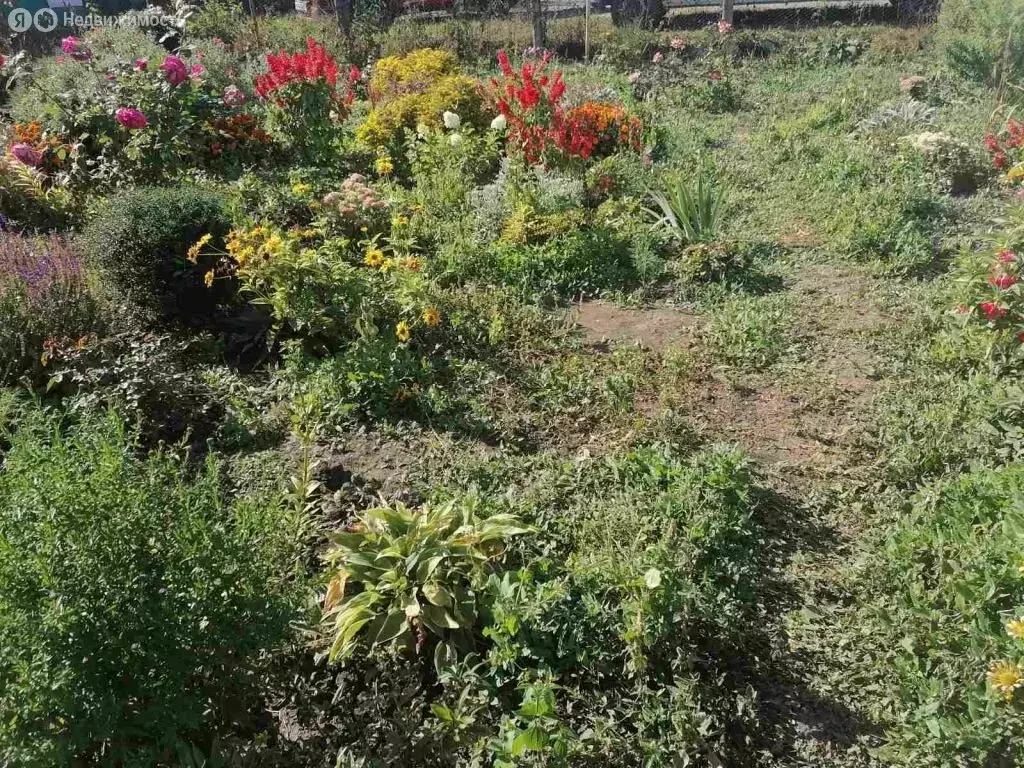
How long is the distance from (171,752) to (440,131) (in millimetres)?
6359

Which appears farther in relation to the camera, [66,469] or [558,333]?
[558,333]

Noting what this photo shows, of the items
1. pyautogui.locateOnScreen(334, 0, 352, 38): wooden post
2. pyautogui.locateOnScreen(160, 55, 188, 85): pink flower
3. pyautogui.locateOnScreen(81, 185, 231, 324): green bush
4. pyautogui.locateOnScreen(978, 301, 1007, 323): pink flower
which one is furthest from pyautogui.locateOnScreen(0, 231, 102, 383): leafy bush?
pyautogui.locateOnScreen(334, 0, 352, 38): wooden post

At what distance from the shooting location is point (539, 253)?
5.40m

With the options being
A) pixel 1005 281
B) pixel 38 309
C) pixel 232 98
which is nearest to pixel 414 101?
pixel 232 98

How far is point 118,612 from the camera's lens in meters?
2.02

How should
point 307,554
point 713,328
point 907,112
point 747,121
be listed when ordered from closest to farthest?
point 307,554 < point 713,328 < point 907,112 < point 747,121

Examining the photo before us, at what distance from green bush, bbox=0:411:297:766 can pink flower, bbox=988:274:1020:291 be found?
3922 millimetres

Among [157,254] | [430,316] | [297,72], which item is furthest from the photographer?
[297,72]

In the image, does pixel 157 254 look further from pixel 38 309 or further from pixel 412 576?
pixel 412 576

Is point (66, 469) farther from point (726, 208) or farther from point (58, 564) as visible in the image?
point (726, 208)

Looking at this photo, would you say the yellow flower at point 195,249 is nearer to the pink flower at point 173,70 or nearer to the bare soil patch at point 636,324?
the bare soil patch at point 636,324

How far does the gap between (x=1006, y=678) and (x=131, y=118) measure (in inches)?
264

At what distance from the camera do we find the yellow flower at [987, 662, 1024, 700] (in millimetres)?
2137

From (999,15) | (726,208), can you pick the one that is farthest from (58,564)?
(999,15)
